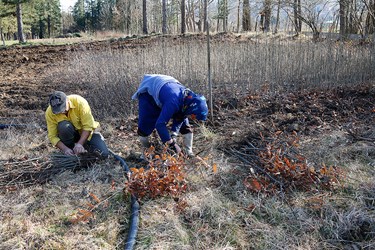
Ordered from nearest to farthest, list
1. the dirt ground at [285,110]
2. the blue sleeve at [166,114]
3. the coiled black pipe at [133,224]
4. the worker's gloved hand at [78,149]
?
the coiled black pipe at [133,224]
the blue sleeve at [166,114]
the worker's gloved hand at [78,149]
the dirt ground at [285,110]

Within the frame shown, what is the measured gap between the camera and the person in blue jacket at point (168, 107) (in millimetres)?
3031

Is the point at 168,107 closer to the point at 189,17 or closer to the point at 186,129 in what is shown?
the point at 186,129

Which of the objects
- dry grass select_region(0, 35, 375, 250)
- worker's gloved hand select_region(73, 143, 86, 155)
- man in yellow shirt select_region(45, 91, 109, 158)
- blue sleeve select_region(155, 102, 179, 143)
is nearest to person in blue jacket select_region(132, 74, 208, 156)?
blue sleeve select_region(155, 102, 179, 143)

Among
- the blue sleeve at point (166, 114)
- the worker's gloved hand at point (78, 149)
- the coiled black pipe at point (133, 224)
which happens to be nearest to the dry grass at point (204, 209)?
the coiled black pipe at point (133, 224)

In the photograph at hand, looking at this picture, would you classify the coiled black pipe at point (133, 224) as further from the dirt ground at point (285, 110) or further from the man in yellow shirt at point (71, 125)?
the dirt ground at point (285, 110)

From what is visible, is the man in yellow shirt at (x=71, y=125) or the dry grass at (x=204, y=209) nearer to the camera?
the dry grass at (x=204, y=209)

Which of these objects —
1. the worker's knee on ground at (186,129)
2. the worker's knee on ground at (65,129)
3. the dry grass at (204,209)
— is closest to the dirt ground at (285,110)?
the dry grass at (204,209)

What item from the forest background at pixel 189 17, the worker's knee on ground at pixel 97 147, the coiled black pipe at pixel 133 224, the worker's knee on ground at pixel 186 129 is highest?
the forest background at pixel 189 17

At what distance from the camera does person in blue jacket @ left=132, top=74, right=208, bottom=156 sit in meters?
3.03

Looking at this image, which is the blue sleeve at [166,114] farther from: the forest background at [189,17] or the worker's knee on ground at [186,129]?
the forest background at [189,17]

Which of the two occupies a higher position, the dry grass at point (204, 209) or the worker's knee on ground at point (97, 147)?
the worker's knee on ground at point (97, 147)

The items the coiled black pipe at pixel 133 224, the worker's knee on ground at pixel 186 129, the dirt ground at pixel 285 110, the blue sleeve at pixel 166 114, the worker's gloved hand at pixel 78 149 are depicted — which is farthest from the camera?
the dirt ground at pixel 285 110

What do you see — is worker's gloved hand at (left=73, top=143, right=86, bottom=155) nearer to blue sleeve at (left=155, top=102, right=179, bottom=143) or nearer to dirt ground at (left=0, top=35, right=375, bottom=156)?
blue sleeve at (left=155, top=102, right=179, bottom=143)

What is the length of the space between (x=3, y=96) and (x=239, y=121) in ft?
16.3
